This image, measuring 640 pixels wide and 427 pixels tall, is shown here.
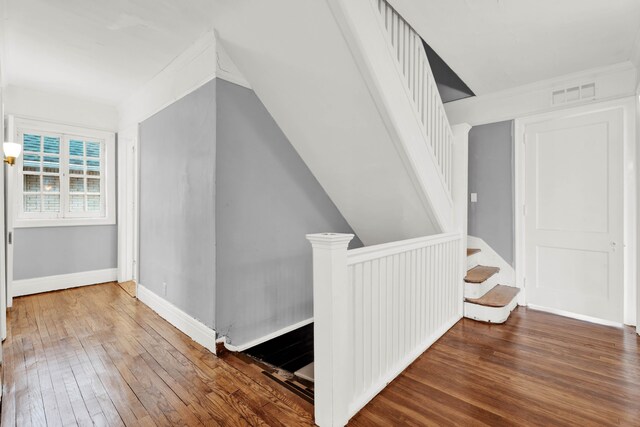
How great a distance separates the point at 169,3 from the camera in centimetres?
211

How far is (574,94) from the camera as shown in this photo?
10.3 ft

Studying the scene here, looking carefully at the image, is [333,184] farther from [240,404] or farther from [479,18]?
[240,404]

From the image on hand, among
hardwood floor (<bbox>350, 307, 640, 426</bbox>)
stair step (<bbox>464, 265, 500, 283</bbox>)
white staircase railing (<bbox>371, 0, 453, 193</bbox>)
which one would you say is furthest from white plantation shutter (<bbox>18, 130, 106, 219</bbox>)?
stair step (<bbox>464, 265, 500, 283</bbox>)

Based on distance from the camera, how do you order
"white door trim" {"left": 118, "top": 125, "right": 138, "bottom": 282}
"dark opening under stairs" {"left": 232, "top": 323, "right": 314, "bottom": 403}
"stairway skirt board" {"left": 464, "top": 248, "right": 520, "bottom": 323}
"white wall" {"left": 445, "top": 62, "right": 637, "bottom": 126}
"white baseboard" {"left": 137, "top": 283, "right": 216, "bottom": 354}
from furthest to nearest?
"white door trim" {"left": 118, "top": 125, "right": 138, "bottom": 282} < "stairway skirt board" {"left": 464, "top": 248, "right": 520, "bottom": 323} < "white wall" {"left": 445, "top": 62, "right": 637, "bottom": 126} < "white baseboard" {"left": 137, "top": 283, "right": 216, "bottom": 354} < "dark opening under stairs" {"left": 232, "top": 323, "right": 314, "bottom": 403}

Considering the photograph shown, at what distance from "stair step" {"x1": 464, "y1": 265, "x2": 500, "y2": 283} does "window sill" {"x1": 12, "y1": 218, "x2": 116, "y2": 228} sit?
466cm

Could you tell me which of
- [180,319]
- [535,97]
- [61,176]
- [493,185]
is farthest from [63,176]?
[535,97]

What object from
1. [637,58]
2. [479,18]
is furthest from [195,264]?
[637,58]

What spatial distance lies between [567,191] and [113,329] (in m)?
4.66

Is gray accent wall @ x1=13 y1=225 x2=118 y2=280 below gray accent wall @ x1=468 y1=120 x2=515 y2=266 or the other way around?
below

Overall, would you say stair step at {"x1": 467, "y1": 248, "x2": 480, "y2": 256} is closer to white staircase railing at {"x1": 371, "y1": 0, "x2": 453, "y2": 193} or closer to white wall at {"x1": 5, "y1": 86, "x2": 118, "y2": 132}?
white staircase railing at {"x1": 371, "y1": 0, "x2": 453, "y2": 193}

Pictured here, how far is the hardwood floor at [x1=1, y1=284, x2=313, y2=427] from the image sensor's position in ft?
5.56

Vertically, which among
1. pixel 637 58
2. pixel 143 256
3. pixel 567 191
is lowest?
pixel 143 256

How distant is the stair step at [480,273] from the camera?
125 inches

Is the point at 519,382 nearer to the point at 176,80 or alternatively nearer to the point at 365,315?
the point at 365,315
